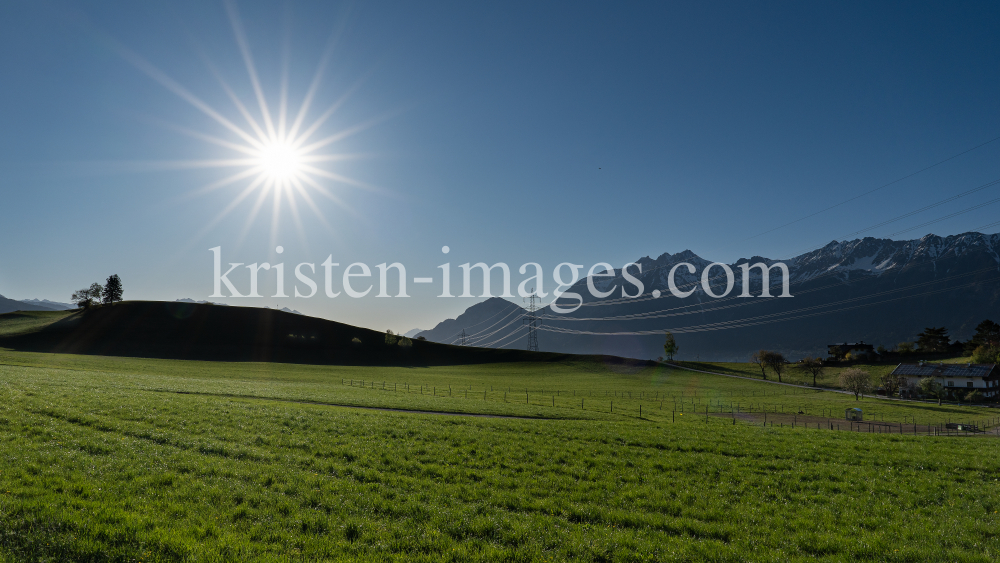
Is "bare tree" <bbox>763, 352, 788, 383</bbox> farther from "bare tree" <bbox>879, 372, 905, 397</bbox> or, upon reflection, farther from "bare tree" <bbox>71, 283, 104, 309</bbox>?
"bare tree" <bbox>71, 283, 104, 309</bbox>

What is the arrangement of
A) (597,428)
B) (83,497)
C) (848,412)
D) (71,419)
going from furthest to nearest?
(848,412)
(597,428)
(71,419)
(83,497)

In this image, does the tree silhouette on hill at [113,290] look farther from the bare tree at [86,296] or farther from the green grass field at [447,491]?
the green grass field at [447,491]

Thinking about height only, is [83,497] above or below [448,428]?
above

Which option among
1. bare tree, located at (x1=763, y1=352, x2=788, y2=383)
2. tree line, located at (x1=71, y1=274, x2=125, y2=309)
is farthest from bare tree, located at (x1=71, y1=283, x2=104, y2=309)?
bare tree, located at (x1=763, y1=352, x2=788, y2=383)

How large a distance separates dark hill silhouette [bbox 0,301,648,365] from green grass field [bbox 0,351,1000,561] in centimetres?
11935

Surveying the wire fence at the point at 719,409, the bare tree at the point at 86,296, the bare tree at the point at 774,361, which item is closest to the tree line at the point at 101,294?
the bare tree at the point at 86,296

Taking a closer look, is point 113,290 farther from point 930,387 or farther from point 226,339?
Answer: point 930,387

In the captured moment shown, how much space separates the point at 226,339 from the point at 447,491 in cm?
15585

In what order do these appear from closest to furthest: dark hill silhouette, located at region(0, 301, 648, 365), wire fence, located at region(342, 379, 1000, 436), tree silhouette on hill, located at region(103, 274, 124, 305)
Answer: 1. wire fence, located at region(342, 379, 1000, 436)
2. dark hill silhouette, located at region(0, 301, 648, 365)
3. tree silhouette on hill, located at region(103, 274, 124, 305)

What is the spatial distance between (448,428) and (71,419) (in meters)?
17.2

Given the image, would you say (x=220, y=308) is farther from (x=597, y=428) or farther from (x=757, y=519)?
(x=757, y=519)

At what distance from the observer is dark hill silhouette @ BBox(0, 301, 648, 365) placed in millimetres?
120312

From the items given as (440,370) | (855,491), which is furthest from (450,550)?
(440,370)

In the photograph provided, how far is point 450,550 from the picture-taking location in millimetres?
9641
